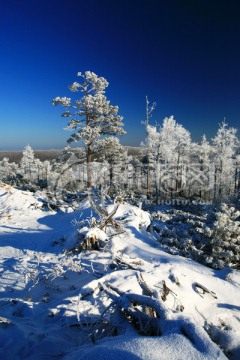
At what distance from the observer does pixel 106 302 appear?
12.7ft

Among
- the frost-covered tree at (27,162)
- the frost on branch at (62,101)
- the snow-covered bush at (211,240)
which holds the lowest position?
the snow-covered bush at (211,240)

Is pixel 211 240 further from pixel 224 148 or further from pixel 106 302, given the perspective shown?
pixel 224 148

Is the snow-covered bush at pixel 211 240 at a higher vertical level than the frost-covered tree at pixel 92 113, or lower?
lower

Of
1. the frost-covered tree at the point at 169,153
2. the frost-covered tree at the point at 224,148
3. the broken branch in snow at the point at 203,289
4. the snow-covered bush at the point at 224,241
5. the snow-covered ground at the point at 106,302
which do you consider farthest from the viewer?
the frost-covered tree at the point at 224,148

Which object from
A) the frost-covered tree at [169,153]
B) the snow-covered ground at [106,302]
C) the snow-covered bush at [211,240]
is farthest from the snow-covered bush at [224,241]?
the frost-covered tree at [169,153]

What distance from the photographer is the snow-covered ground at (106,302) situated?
2277mm

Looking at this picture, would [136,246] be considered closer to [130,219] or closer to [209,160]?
[130,219]

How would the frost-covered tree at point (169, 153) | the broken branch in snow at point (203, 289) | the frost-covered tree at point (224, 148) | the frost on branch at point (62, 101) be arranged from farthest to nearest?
1. the frost-covered tree at point (224, 148)
2. the frost-covered tree at point (169, 153)
3. the frost on branch at point (62, 101)
4. the broken branch in snow at point (203, 289)

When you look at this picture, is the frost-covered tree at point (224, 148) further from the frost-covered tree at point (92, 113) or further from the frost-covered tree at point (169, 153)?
the frost-covered tree at point (92, 113)

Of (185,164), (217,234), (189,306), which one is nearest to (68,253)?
(189,306)

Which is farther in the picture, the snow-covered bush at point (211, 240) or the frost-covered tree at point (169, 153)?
the frost-covered tree at point (169, 153)

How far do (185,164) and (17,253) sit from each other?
108 feet

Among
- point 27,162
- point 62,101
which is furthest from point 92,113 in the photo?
point 27,162

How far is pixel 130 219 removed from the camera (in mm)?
8695
